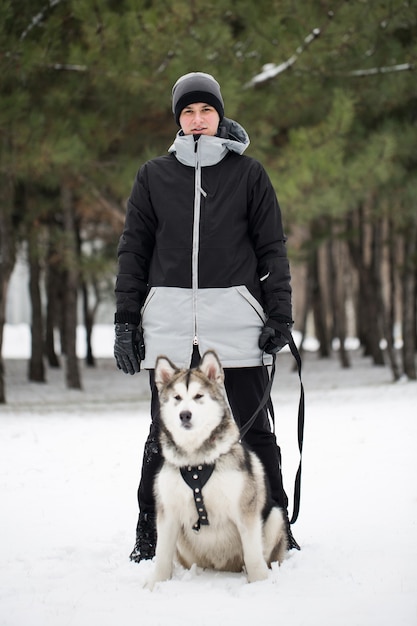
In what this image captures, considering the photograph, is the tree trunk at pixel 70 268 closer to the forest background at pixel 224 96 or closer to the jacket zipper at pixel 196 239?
the forest background at pixel 224 96

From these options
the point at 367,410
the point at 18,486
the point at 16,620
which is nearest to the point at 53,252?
the point at 367,410

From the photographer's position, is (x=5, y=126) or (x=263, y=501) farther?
(x=5, y=126)

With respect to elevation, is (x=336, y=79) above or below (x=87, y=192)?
above

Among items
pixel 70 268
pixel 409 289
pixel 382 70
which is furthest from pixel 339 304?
pixel 382 70

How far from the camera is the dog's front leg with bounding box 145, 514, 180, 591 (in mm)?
3508

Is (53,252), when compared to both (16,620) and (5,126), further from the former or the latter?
(16,620)

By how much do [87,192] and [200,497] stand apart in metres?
11.2

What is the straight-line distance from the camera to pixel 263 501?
3631 mm

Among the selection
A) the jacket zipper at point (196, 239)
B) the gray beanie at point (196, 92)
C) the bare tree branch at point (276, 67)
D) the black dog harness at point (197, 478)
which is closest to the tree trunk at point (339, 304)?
the bare tree branch at point (276, 67)

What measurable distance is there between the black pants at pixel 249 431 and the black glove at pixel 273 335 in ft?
0.61

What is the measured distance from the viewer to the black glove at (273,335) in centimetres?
376

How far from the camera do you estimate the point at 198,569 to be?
12.2ft

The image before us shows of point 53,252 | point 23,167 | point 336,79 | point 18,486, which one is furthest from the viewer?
point 53,252

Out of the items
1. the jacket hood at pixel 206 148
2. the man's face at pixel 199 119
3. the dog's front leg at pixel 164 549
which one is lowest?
the dog's front leg at pixel 164 549
